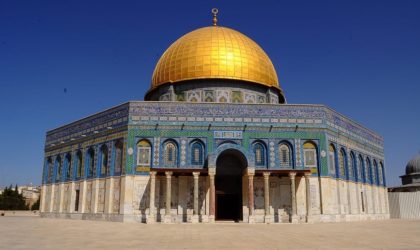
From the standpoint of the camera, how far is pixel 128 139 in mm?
22625

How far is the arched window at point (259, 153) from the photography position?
22812 millimetres

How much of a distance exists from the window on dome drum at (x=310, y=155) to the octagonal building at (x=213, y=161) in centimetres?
6

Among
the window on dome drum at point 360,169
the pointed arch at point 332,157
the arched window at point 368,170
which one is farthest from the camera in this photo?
the arched window at point 368,170

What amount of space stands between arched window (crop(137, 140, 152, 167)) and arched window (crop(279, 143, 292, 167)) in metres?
7.74

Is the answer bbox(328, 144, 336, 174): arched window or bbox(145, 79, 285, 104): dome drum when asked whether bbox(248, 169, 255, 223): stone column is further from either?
bbox(145, 79, 285, 104): dome drum

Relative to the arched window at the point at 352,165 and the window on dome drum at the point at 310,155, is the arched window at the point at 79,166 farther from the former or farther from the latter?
the arched window at the point at 352,165

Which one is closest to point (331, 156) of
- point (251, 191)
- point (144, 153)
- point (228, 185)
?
point (251, 191)

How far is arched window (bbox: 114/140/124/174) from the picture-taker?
23.0 meters

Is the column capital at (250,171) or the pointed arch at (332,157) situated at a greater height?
the pointed arch at (332,157)

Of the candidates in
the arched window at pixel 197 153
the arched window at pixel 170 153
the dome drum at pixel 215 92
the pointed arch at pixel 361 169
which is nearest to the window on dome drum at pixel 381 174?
the pointed arch at pixel 361 169

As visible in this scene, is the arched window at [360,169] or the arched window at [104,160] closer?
the arched window at [104,160]

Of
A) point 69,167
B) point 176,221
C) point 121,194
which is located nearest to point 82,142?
point 69,167

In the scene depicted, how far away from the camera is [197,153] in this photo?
893 inches

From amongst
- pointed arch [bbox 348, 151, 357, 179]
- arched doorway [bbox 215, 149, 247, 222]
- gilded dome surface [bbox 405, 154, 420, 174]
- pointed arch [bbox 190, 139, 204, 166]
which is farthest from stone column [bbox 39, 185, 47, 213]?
gilded dome surface [bbox 405, 154, 420, 174]
